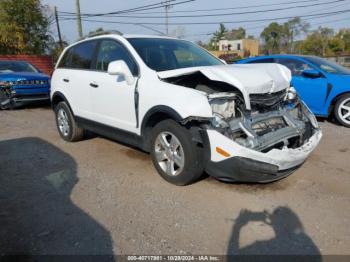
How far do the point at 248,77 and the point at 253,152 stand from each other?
88 centimetres

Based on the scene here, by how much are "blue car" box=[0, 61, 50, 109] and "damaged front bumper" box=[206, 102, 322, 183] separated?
8.20m

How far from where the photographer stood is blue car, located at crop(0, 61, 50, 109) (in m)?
9.97

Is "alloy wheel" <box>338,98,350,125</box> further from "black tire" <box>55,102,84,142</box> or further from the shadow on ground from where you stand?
the shadow on ground

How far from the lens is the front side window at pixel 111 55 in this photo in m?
4.48

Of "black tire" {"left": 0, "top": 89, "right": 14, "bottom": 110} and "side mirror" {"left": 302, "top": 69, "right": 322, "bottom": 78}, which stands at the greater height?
"side mirror" {"left": 302, "top": 69, "right": 322, "bottom": 78}

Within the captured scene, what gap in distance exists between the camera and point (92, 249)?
289cm

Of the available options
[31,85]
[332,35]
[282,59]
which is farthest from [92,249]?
[332,35]

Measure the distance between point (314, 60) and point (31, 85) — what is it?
7902 mm

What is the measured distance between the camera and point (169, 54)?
15.6 ft

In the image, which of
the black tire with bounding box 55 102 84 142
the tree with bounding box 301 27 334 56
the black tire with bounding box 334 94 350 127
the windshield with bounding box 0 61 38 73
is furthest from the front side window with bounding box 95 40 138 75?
the tree with bounding box 301 27 334 56

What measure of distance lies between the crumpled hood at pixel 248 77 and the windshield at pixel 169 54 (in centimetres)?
40

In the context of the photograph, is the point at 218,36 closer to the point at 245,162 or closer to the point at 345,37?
the point at 345,37

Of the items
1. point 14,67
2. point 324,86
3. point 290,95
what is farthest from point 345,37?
point 290,95

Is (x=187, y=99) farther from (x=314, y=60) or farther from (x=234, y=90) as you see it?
(x=314, y=60)
